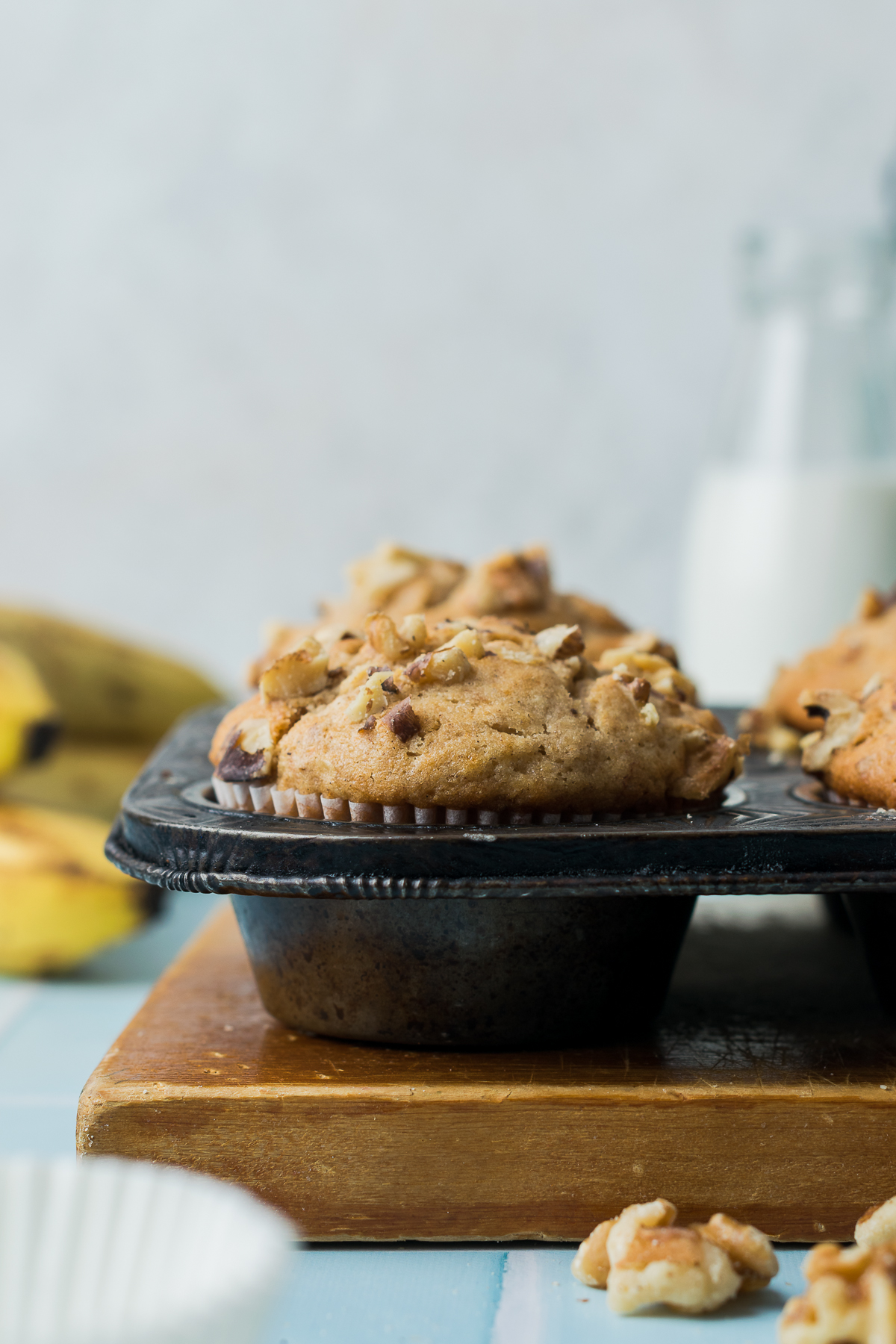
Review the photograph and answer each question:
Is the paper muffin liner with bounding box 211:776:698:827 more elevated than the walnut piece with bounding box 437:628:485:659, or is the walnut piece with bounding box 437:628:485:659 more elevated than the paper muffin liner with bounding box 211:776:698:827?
the walnut piece with bounding box 437:628:485:659

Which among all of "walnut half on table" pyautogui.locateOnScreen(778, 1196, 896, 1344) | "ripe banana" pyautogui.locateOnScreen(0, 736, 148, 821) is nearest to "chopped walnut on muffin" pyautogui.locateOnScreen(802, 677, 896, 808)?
"walnut half on table" pyautogui.locateOnScreen(778, 1196, 896, 1344)

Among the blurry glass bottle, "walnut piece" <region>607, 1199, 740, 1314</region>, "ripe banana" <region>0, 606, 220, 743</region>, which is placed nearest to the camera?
"walnut piece" <region>607, 1199, 740, 1314</region>

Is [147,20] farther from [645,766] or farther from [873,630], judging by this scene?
[645,766]

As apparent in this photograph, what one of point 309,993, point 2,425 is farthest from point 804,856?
point 2,425

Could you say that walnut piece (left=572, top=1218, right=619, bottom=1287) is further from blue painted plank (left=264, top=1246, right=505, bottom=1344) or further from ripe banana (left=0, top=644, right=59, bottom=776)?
ripe banana (left=0, top=644, right=59, bottom=776)

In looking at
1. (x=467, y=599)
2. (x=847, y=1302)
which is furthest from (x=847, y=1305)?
(x=467, y=599)

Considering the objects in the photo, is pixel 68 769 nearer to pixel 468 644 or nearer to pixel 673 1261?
pixel 468 644

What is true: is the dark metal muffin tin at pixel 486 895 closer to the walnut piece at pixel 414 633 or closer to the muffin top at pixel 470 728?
the muffin top at pixel 470 728
